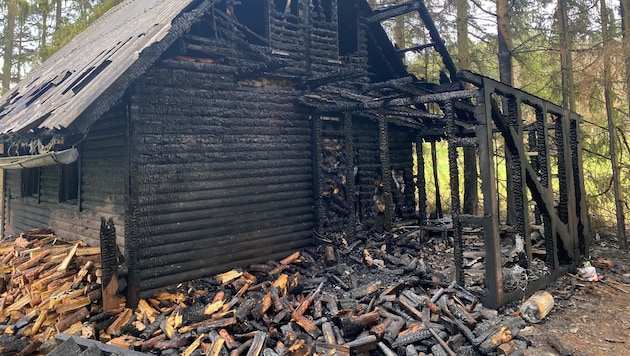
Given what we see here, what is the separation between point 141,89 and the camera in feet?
22.0

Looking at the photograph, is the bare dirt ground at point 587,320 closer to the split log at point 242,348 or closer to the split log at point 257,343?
the split log at point 257,343

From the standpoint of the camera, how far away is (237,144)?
26.2 ft

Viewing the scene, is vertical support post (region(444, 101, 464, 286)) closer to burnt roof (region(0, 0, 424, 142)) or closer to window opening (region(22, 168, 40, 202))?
burnt roof (region(0, 0, 424, 142))

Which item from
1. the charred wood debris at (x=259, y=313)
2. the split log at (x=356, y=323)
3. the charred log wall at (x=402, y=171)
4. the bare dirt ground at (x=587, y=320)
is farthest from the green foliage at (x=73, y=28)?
the bare dirt ground at (x=587, y=320)

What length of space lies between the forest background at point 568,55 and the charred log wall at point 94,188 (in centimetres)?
982

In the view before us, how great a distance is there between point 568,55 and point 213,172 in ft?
37.5

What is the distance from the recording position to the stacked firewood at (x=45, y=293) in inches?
226

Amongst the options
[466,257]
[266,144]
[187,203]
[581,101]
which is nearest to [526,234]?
[466,257]

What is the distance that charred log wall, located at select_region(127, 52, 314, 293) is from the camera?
677 cm

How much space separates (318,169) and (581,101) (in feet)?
26.1

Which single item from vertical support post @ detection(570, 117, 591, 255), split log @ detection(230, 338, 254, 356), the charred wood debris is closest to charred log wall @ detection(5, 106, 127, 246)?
the charred wood debris

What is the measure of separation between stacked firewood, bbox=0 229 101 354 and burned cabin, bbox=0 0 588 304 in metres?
0.58

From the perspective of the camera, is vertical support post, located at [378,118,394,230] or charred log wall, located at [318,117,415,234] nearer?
vertical support post, located at [378,118,394,230]

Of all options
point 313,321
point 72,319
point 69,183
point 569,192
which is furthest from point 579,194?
point 69,183
